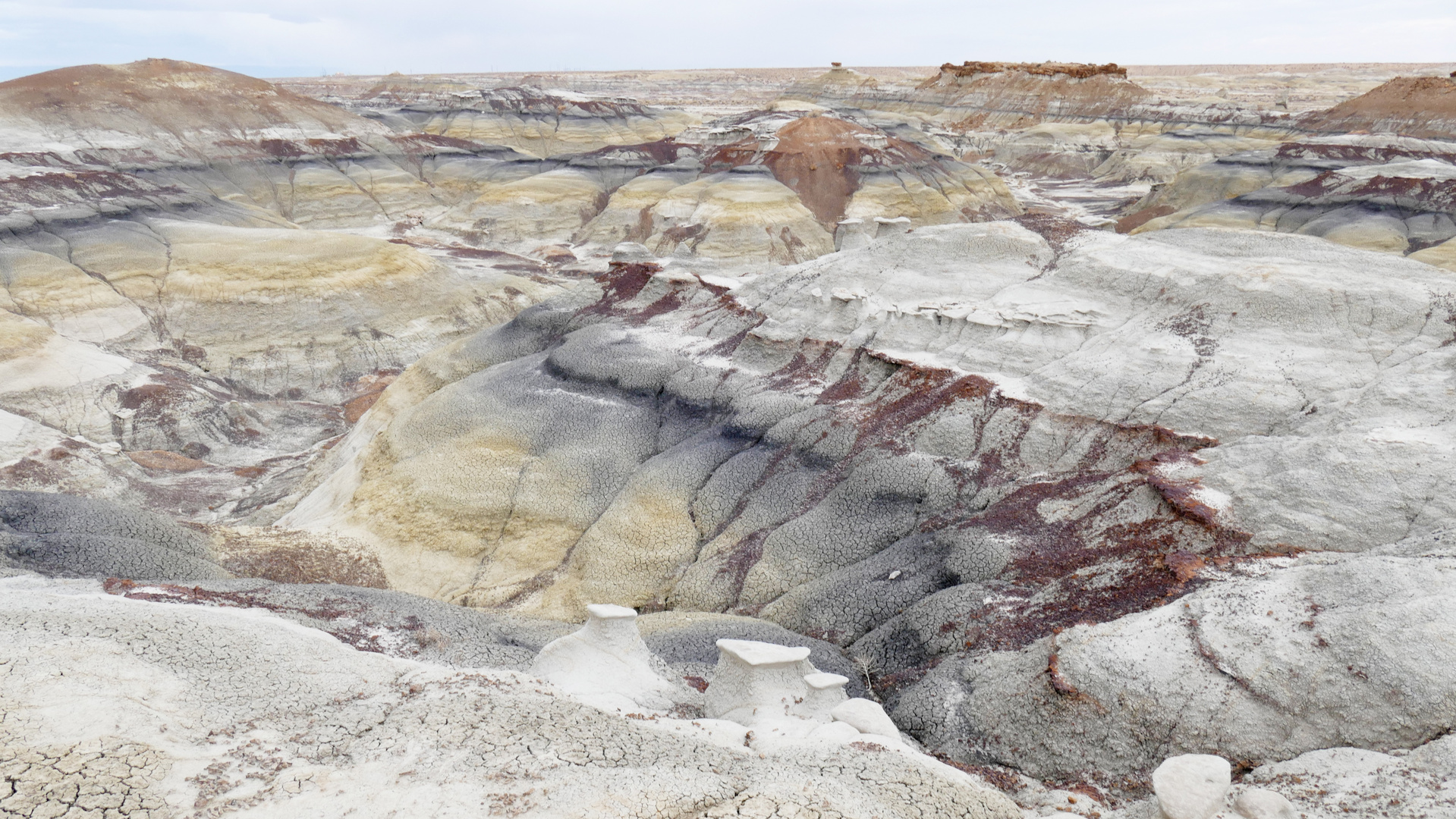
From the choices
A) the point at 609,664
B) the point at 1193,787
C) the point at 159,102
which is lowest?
the point at 609,664

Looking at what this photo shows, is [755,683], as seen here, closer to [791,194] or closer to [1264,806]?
[1264,806]

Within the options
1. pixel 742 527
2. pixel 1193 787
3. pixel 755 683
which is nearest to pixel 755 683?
pixel 755 683

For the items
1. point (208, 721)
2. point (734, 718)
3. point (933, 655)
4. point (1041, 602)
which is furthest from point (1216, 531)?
point (208, 721)

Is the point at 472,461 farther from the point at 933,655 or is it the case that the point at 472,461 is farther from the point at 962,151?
the point at 962,151

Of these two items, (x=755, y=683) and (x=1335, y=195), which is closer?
(x=755, y=683)

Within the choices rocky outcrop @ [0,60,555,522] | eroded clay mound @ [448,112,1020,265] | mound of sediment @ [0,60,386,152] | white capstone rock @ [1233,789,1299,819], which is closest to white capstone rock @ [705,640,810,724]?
white capstone rock @ [1233,789,1299,819]

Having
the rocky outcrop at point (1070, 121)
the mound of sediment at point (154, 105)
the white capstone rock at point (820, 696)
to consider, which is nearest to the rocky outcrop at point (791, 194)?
the rocky outcrop at point (1070, 121)

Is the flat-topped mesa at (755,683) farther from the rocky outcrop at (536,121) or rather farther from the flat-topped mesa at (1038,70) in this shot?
the flat-topped mesa at (1038,70)
